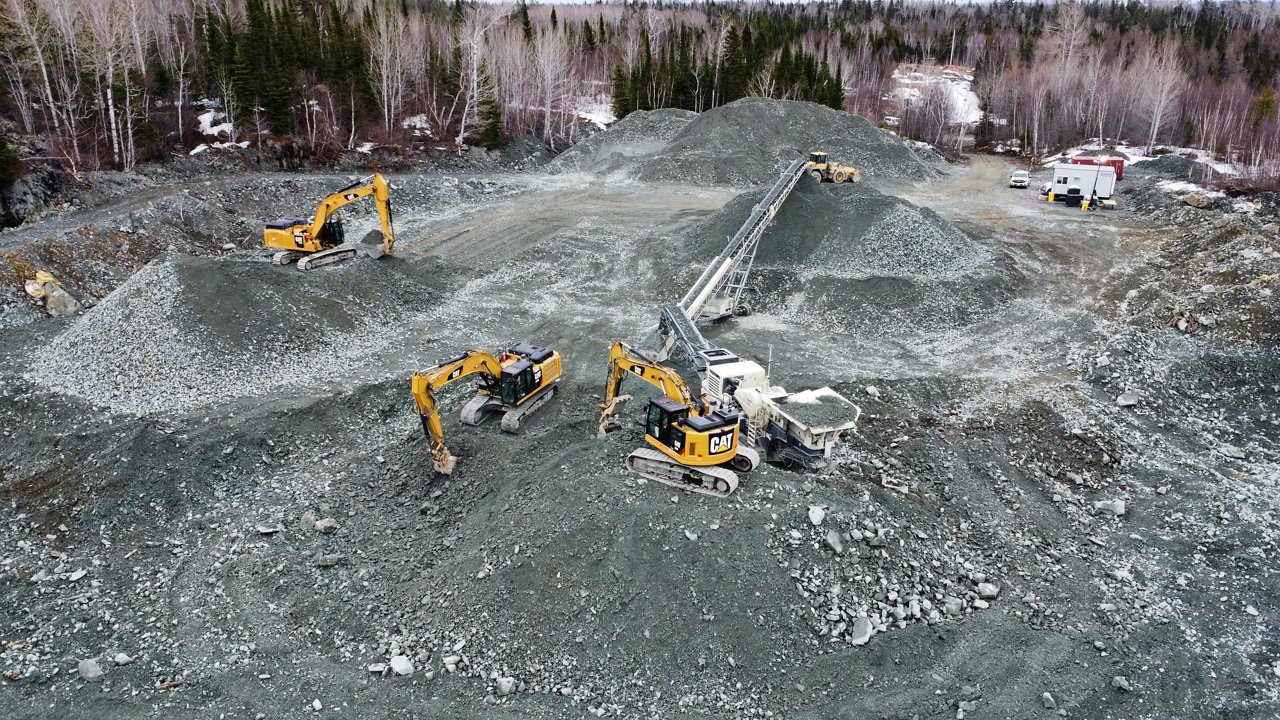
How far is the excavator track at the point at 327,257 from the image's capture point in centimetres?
2042

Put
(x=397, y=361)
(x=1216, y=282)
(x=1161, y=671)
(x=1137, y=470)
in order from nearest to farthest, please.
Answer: (x=1161, y=671) → (x=1137, y=470) → (x=397, y=361) → (x=1216, y=282)

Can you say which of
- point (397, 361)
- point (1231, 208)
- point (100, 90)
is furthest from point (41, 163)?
point (1231, 208)

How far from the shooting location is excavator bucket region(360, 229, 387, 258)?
73.8 feet

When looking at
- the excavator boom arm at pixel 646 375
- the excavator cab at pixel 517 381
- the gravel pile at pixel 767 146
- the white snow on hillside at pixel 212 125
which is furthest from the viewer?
the gravel pile at pixel 767 146

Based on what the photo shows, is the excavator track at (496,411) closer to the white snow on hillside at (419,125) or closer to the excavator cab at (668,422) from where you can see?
the excavator cab at (668,422)

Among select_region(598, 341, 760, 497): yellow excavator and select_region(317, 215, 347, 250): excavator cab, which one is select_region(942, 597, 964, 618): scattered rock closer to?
select_region(598, 341, 760, 497): yellow excavator

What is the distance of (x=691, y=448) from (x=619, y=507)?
1335 mm

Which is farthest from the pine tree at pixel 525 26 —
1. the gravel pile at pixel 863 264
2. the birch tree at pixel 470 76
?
the gravel pile at pixel 863 264

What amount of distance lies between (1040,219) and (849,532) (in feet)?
86.4

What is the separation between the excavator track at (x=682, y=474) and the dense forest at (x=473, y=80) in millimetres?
28838

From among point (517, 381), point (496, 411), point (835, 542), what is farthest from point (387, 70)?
point (835, 542)

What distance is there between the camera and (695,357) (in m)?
14.6

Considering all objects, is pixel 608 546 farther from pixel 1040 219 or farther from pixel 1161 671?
pixel 1040 219

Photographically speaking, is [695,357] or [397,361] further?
[397,361]
